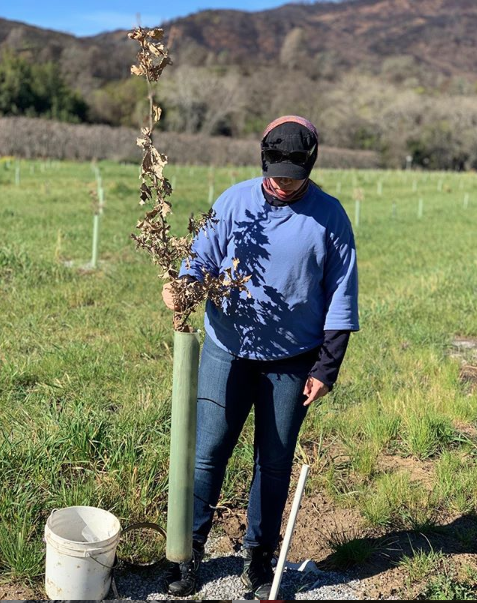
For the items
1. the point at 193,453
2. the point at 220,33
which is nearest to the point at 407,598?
the point at 193,453

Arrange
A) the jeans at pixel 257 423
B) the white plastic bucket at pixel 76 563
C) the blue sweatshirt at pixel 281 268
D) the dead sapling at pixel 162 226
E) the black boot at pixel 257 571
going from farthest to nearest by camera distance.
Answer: the black boot at pixel 257 571 → the jeans at pixel 257 423 → the blue sweatshirt at pixel 281 268 → the white plastic bucket at pixel 76 563 → the dead sapling at pixel 162 226

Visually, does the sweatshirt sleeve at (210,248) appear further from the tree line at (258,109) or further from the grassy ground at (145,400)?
the tree line at (258,109)

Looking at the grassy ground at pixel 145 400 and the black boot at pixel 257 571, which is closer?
the black boot at pixel 257 571

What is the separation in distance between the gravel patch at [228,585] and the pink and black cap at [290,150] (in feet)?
5.31

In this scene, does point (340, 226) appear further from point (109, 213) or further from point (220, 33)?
point (220, 33)

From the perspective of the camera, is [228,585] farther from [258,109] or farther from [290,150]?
[258,109]

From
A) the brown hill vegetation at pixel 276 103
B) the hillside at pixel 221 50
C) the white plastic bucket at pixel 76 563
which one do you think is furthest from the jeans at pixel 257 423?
the hillside at pixel 221 50

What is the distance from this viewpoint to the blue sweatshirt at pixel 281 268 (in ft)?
8.27

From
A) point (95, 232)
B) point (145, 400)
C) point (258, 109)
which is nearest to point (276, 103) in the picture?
point (258, 109)

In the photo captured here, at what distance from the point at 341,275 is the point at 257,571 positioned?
4.03ft

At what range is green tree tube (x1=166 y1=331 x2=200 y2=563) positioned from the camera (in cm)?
246

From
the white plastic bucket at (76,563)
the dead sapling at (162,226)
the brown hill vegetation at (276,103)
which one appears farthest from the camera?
the brown hill vegetation at (276,103)

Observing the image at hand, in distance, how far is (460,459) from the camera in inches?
150

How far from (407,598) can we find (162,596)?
A: 96cm
